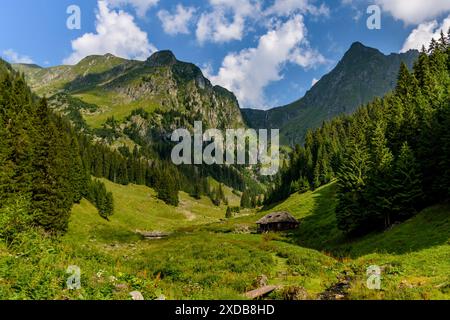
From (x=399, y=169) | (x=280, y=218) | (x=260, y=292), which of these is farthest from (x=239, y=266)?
(x=280, y=218)

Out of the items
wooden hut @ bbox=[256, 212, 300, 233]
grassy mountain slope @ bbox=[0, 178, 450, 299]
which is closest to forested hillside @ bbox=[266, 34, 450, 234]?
grassy mountain slope @ bbox=[0, 178, 450, 299]

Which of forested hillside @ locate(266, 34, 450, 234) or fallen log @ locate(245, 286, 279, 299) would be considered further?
forested hillside @ locate(266, 34, 450, 234)

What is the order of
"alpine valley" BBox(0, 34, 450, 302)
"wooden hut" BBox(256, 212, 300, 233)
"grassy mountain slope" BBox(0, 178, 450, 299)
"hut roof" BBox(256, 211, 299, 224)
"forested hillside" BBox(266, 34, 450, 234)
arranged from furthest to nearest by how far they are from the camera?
"hut roof" BBox(256, 211, 299, 224)
"wooden hut" BBox(256, 212, 300, 233)
"forested hillside" BBox(266, 34, 450, 234)
"alpine valley" BBox(0, 34, 450, 302)
"grassy mountain slope" BBox(0, 178, 450, 299)

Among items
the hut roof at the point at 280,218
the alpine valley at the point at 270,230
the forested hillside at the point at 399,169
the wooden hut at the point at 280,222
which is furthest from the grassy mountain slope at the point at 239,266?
the hut roof at the point at 280,218

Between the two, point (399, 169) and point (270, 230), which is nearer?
point (399, 169)

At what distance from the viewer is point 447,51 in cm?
9500

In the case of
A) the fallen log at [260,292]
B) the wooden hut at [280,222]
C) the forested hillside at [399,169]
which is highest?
the forested hillside at [399,169]

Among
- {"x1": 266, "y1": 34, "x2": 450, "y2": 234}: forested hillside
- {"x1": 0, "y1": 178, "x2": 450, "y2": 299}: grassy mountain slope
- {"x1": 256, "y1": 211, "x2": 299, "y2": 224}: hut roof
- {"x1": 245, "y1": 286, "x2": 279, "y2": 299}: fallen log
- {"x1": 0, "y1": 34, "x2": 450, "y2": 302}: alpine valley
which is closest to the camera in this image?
{"x1": 0, "y1": 178, "x2": 450, "y2": 299}: grassy mountain slope

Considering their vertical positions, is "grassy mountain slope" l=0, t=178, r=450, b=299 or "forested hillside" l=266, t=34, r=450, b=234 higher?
"forested hillside" l=266, t=34, r=450, b=234

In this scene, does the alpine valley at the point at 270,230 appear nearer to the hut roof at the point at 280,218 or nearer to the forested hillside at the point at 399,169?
the forested hillside at the point at 399,169

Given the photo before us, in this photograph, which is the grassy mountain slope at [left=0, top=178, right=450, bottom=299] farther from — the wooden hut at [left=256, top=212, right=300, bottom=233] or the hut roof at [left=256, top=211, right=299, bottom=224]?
the hut roof at [left=256, top=211, right=299, bottom=224]

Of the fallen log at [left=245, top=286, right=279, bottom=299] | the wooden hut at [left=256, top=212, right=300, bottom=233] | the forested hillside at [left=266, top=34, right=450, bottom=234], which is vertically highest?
the forested hillside at [left=266, top=34, right=450, bottom=234]

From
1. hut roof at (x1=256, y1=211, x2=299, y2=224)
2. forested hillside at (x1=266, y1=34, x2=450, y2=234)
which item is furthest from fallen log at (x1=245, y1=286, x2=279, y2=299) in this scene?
hut roof at (x1=256, y1=211, x2=299, y2=224)

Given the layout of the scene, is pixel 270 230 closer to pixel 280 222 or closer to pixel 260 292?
pixel 280 222
